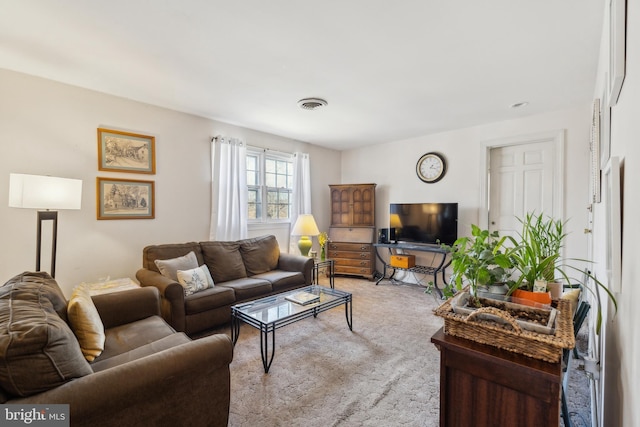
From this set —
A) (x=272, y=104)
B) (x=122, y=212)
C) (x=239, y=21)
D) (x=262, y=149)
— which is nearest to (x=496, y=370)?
(x=239, y=21)

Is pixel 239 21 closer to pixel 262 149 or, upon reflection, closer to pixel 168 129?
pixel 168 129

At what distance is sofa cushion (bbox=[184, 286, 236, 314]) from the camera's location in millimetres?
2789

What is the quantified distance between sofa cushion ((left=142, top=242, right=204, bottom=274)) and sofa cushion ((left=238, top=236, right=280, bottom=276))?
596 mm

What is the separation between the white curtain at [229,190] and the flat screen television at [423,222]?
252cm

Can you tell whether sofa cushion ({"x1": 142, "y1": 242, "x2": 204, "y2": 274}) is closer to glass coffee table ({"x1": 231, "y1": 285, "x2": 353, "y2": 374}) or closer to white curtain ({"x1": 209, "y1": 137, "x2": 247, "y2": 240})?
white curtain ({"x1": 209, "y1": 137, "x2": 247, "y2": 240})

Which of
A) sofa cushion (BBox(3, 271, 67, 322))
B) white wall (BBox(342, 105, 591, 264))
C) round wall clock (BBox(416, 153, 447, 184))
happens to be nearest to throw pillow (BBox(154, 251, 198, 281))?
sofa cushion (BBox(3, 271, 67, 322))

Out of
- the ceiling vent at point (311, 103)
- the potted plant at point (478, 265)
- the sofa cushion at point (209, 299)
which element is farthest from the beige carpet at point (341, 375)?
the ceiling vent at point (311, 103)

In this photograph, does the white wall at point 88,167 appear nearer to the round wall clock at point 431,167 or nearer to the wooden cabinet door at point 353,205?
the wooden cabinet door at point 353,205

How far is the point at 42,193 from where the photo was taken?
2285mm

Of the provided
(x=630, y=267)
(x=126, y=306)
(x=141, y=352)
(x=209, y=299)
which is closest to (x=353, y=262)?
(x=209, y=299)

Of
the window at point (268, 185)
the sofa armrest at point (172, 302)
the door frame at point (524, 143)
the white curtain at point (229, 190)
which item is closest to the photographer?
the sofa armrest at point (172, 302)

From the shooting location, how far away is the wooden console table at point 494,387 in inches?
36.5

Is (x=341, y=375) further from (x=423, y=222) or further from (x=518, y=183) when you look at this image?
(x=518, y=183)

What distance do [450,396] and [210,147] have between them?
386 centimetres
